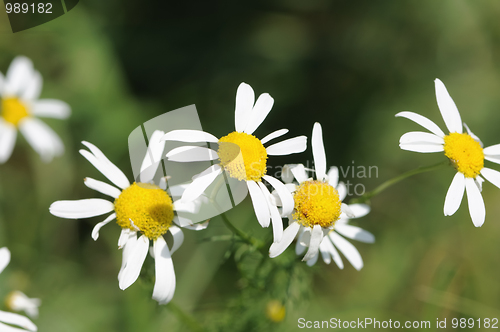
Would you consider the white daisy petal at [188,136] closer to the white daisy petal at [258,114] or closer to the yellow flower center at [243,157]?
the yellow flower center at [243,157]

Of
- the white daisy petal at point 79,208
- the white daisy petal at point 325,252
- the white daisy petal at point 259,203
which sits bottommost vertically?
the white daisy petal at point 325,252

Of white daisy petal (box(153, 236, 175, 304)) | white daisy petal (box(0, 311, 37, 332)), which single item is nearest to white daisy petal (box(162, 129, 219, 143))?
white daisy petal (box(153, 236, 175, 304))

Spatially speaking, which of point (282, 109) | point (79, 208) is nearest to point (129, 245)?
point (79, 208)

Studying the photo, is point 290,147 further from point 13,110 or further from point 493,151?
point 13,110

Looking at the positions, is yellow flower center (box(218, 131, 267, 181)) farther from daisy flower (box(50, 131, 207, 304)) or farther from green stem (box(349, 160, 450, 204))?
green stem (box(349, 160, 450, 204))

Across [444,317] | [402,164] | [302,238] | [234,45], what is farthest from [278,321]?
[234,45]

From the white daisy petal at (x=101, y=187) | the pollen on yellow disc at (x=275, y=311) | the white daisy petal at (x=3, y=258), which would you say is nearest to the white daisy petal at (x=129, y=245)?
the white daisy petal at (x=101, y=187)
